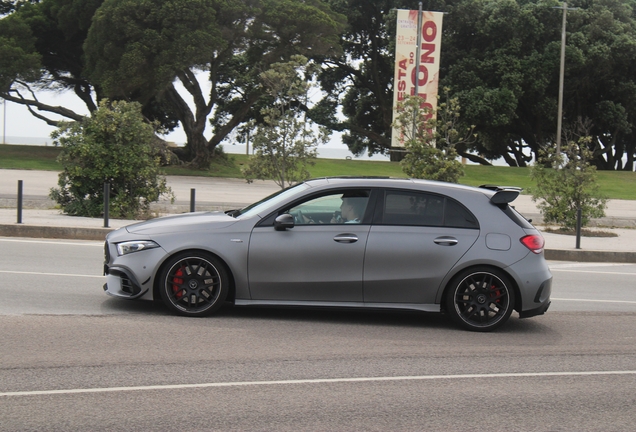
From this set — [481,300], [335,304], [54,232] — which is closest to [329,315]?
[335,304]

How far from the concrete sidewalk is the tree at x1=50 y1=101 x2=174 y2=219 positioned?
0.63 meters

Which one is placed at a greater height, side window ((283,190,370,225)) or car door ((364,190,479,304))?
side window ((283,190,370,225))

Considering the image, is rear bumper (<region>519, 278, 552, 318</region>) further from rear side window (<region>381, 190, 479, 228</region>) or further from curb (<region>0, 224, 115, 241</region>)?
curb (<region>0, 224, 115, 241</region>)

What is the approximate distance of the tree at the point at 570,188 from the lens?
1983cm

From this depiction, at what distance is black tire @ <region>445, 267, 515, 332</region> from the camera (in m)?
7.99

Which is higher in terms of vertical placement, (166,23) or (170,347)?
(166,23)

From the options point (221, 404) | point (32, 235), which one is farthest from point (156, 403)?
point (32, 235)

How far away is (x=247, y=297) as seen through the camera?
7.95 meters

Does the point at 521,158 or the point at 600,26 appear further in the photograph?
the point at 521,158

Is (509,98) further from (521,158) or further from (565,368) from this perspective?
(565,368)

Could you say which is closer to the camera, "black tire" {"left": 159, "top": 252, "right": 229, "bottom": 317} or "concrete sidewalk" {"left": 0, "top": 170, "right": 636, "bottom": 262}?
"black tire" {"left": 159, "top": 252, "right": 229, "bottom": 317}

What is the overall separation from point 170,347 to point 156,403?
1505 millimetres

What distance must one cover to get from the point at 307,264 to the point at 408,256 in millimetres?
1015

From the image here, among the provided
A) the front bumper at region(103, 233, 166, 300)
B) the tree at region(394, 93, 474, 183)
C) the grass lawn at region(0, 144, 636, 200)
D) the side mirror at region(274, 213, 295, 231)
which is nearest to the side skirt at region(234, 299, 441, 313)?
the side mirror at region(274, 213, 295, 231)
